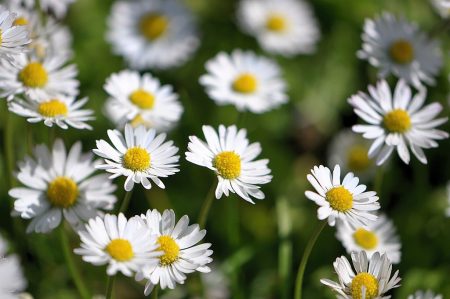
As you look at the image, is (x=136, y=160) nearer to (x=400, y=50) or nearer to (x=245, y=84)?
(x=245, y=84)

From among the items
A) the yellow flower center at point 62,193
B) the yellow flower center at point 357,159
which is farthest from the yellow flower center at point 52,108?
the yellow flower center at point 357,159

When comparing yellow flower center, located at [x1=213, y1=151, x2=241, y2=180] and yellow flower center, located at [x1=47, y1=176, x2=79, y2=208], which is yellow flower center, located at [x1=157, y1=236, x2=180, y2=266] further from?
yellow flower center, located at [x1=47, y1=176, x2=79, y2=208]

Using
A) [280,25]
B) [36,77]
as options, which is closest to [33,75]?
[36,77]

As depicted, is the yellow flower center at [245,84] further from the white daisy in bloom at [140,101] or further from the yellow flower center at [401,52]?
the yellow flower center at [401,52]

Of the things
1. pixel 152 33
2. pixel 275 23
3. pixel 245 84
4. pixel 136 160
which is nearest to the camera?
pixel 136 160

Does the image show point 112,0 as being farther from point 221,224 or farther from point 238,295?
point 238,295

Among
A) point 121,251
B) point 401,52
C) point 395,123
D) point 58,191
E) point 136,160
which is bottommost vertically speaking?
point 58,191
